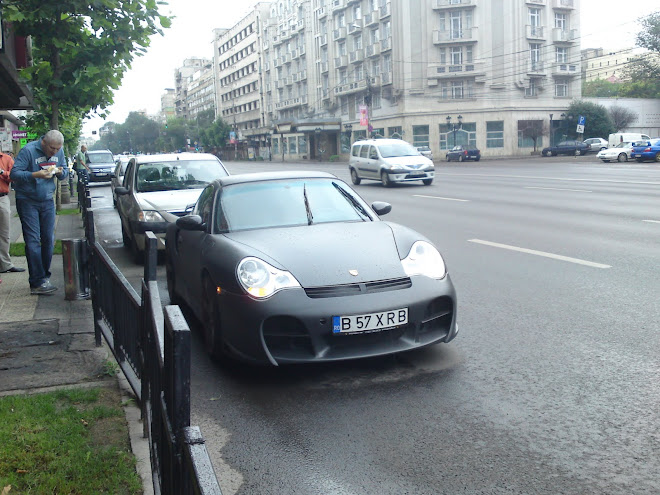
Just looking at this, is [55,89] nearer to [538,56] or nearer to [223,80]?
[538,56]

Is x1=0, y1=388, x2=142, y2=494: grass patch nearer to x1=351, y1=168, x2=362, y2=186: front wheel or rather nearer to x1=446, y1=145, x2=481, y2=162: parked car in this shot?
x1=351, y1=168, x2=362, y2=186: front wheel

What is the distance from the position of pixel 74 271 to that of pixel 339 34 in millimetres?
77141

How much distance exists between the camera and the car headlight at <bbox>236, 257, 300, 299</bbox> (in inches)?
191

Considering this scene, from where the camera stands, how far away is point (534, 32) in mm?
66688

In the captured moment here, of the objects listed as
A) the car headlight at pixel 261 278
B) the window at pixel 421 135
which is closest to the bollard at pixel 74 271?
the car headlight at pixel 261 278

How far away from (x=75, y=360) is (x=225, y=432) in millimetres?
1952

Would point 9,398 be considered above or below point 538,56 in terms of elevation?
below

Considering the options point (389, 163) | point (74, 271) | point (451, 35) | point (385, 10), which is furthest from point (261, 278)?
point (385, 10)

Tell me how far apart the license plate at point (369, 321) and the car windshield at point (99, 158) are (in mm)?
35603

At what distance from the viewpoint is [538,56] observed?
67000 millimetres

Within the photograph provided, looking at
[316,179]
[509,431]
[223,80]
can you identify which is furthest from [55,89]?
[223,80]

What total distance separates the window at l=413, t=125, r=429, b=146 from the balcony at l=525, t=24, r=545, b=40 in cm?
1251

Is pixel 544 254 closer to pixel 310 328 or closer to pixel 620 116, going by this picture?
pixel 310 328

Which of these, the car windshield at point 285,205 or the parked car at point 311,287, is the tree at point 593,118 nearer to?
the car windshield at point 285,205
